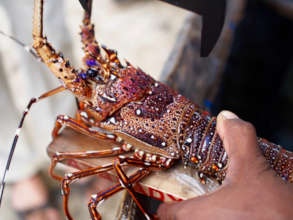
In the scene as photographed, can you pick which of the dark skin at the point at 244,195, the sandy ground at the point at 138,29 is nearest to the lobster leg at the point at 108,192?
the dark skin at the point at 244,195

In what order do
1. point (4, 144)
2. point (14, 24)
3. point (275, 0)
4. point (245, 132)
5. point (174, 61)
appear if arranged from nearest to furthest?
point (245, 132)
point (14, 24)
point (174, 61)
point (4, 144)
point (275, 0)

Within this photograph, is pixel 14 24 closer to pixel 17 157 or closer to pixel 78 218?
pixel 17 157

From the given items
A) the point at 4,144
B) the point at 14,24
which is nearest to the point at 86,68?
the point at 14,24

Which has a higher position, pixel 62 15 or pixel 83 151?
pixel 62 15

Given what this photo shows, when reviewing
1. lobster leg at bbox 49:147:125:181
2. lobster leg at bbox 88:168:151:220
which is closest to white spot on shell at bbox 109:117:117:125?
lobster leg at bbox 49:147:125:181

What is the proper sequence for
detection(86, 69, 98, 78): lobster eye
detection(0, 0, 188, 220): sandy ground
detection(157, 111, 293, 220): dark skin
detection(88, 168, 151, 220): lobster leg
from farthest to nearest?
detection(0, 0, 188, 220): sandy ground, detection(86, 69, 98, 78): lobster eye, detection(88, 168, 151, 220): lobster leg, detection(157, 111, 293, 220): dark skin

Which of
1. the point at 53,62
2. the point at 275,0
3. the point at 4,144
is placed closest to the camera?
the point at 53,62

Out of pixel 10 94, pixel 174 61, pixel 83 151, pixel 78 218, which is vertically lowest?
pixel 78 218

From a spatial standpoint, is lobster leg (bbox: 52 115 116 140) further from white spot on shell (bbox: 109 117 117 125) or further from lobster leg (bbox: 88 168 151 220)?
lobster leg (bbox: 88 168 151 220)
